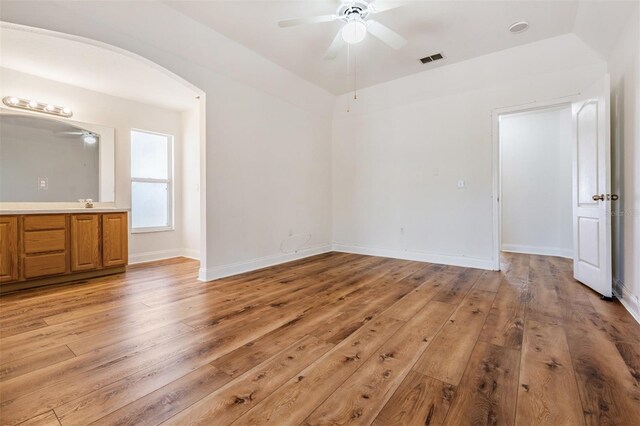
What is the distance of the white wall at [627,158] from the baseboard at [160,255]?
528 cm

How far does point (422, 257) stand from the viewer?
4.31m

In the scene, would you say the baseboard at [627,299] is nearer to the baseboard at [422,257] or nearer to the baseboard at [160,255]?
the baseboard at [422,257]

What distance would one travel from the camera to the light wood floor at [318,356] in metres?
1.20

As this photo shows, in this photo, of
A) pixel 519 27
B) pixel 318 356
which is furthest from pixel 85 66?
pixel 519 27

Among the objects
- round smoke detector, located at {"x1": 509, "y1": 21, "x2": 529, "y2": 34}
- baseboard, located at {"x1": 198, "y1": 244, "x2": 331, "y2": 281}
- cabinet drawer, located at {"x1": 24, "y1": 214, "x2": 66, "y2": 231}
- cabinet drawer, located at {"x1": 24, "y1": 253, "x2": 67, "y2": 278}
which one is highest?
round smoke detector, located at {"x1": 509, "y1": 21, "x2": 529, "y2": 34}

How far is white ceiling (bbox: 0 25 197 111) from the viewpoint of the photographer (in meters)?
2.77

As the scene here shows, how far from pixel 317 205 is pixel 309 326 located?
311 centimetres

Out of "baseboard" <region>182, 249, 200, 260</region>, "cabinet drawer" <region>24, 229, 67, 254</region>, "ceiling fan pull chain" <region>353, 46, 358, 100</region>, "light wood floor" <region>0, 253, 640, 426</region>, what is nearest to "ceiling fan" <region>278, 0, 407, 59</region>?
"ceiling fan pull chain" <region>353, 46, 358, 100</region>

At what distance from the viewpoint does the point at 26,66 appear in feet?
10.7

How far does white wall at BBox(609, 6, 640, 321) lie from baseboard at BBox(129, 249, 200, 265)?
5280 mm

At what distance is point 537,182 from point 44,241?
286 inches

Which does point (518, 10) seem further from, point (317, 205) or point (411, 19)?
point (317, 205)

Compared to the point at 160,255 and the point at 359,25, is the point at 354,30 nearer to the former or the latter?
the point at 359,25

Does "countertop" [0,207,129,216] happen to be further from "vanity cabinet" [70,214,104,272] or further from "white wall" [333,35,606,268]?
"white wall" [333,35,606,268]
